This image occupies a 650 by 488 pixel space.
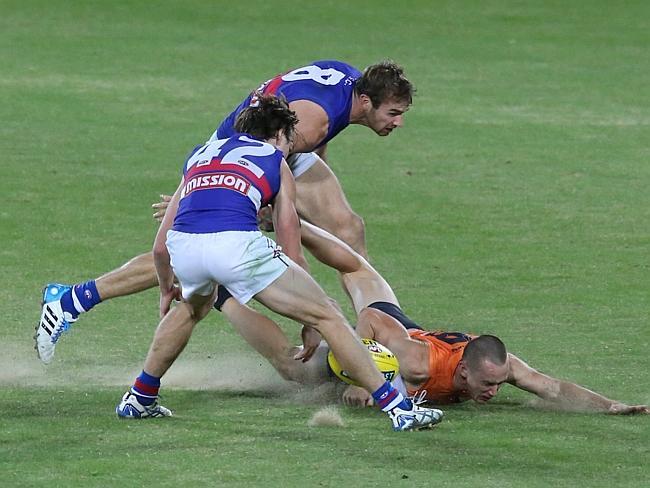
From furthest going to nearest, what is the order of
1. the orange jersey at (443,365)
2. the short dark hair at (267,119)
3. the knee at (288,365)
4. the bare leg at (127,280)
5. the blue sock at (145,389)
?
the bare leg at (127,280), the knee at (288,365), the orange jersey at (443,365), the blue sock at (145,389), the short dark hair at (267,119)

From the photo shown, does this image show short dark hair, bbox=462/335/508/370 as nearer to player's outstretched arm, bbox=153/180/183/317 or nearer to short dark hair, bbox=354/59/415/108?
player's outstretched arm, bbox=153/180/183/317

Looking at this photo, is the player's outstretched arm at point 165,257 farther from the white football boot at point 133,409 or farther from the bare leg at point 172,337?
the white football boot at point 133,409

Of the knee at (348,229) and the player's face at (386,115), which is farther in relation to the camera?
the knee at (348,229)

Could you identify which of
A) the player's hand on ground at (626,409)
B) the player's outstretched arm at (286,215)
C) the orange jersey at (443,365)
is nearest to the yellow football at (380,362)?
the orange jersey at (443,365)

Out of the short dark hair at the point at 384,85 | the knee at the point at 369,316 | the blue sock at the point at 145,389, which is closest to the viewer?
the blue sock at the point at 145,389

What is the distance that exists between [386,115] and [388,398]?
2.55 m

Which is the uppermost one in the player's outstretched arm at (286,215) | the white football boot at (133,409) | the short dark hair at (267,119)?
the short dark hair at (267,119)

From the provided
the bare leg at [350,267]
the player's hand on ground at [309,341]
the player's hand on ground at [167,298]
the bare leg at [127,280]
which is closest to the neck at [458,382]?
the player's hand on ground at [309,341]

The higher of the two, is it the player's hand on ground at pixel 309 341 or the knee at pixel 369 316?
the knee at pixel 369 316

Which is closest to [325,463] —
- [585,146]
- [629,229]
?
[629,229]

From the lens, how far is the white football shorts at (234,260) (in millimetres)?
7695

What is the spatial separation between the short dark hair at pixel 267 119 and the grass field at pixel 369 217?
1.55m

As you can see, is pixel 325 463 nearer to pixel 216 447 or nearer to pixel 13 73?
pixel 216 447

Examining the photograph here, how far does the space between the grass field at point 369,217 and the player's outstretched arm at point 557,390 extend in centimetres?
11
